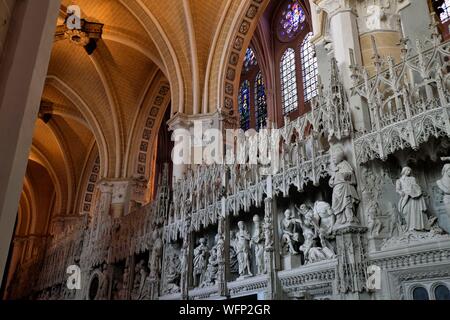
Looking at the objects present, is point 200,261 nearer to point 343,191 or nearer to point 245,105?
point 343,191

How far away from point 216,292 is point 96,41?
1143cm

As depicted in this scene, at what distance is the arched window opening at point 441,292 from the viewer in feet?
18.3

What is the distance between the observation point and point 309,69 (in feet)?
58.4

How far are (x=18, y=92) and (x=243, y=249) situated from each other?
6.86 metres

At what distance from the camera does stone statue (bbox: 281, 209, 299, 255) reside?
311 inches

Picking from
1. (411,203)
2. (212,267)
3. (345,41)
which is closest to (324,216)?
→ (411,203)

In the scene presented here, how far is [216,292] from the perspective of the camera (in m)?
9.10

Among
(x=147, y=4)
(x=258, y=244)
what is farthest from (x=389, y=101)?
(x=147, y=4)

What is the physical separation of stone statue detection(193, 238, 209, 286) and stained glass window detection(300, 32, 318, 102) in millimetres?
9176

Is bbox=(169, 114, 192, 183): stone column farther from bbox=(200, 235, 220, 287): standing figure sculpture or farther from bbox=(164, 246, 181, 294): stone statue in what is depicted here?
bbox=(200, 235, 220, 287): standing figure sculpture

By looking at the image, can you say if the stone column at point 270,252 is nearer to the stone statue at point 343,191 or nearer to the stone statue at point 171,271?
the stone statue at point 343,191

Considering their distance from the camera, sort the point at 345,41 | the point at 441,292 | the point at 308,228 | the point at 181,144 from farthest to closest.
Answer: the point at 181,144, the point at 345,41, the point at 308,228, the point at 441,292

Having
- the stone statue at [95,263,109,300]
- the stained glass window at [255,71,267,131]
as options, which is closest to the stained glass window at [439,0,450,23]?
the stained glass window at [255,71,267,131]
